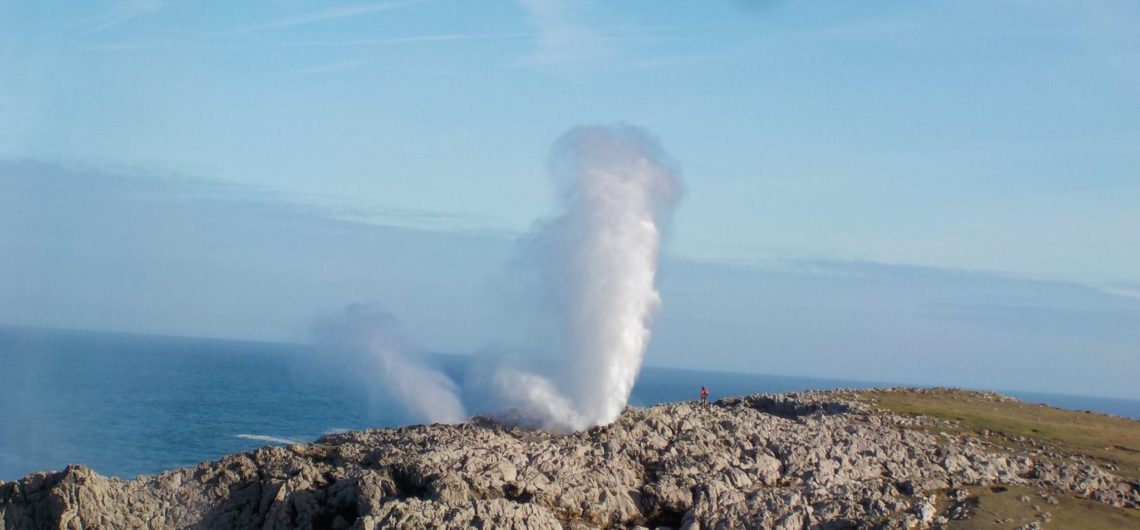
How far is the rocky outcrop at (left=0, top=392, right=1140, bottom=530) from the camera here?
957 inches

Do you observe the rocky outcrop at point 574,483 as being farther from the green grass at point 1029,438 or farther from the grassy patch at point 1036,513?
the green grass at point 1029,438

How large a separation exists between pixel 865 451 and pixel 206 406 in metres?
75.9

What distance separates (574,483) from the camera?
25.5 metres

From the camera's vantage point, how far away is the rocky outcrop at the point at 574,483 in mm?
24312

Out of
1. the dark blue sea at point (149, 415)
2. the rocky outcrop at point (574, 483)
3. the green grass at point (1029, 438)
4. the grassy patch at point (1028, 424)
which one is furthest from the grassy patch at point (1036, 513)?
the dark blue sea at point (149, 415)

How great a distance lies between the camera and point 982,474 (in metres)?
28.6

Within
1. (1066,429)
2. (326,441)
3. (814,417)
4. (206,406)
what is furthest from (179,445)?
(1066,429)

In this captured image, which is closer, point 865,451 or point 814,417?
point 865,451

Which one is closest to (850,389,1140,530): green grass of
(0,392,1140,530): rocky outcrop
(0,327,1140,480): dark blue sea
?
(0,392,1140,530): rocky outcrop

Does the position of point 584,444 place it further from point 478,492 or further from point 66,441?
point 66,441

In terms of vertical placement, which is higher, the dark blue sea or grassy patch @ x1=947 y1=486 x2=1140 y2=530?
grassy patch @ x1=947 y1=486 x2=1140 y2=530

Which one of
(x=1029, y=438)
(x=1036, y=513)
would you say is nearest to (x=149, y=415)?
(x=1029, y=438)

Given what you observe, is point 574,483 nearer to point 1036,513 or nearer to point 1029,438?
point 1036,513

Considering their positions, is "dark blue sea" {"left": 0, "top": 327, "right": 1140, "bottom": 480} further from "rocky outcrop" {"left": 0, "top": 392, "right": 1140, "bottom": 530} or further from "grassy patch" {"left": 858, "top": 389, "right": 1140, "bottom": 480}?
"grassy patch" {"left": 858, "top": 389, "right": 1140, "bottom": 480}
